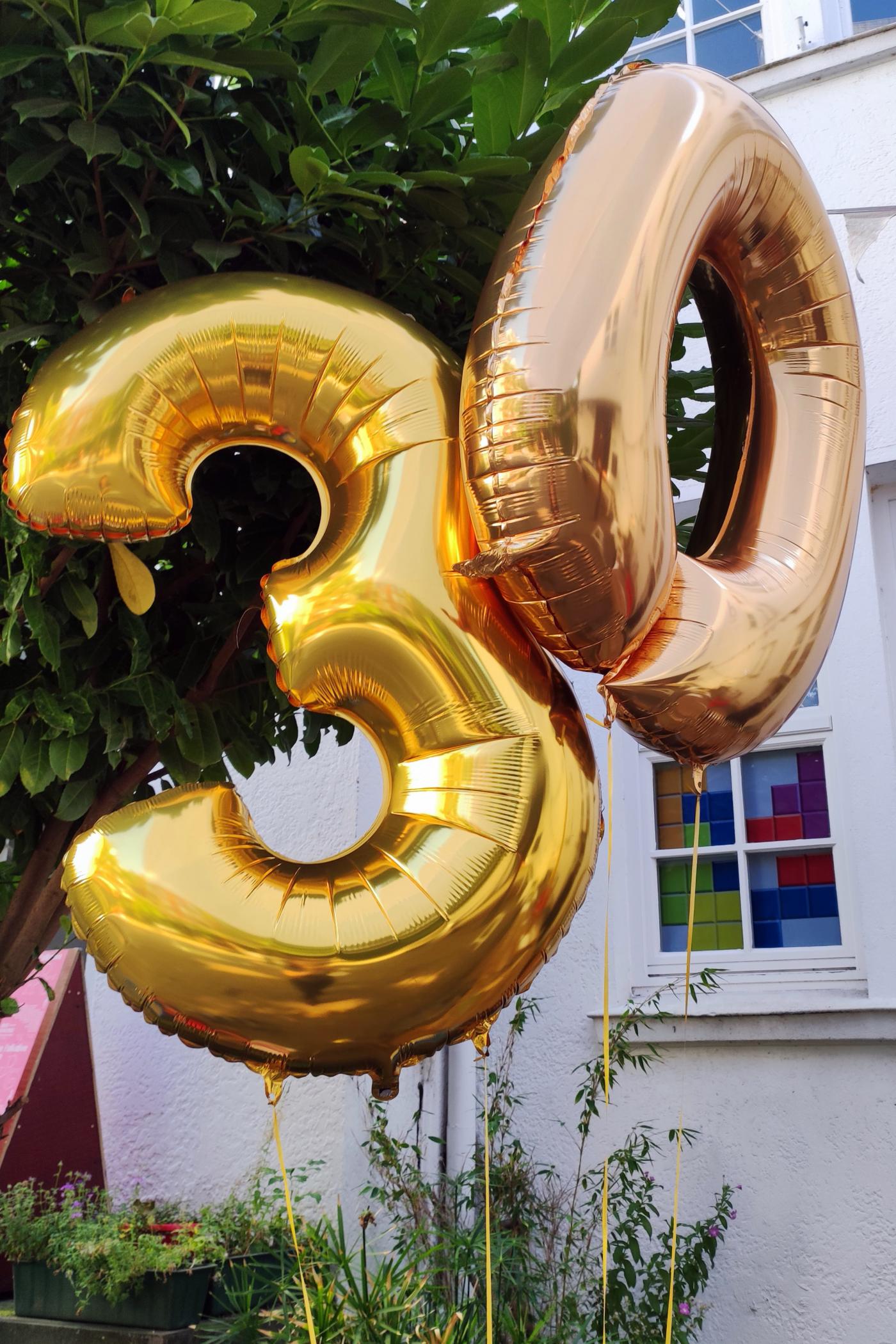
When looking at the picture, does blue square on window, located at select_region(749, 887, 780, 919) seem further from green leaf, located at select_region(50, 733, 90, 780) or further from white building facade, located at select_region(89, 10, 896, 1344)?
green leaf, located at select_region(50, 733, 90, 780)

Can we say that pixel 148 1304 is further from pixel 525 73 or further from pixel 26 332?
pixel 525 73

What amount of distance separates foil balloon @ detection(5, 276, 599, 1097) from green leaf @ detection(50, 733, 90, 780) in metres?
0.25

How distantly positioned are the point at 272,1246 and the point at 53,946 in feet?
3.21

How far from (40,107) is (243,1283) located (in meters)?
2.14

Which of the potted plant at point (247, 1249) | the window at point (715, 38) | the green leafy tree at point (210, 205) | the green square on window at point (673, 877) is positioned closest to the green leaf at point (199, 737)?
the green leafy tree at point (210, 205)

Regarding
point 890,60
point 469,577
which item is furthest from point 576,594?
point 890,60

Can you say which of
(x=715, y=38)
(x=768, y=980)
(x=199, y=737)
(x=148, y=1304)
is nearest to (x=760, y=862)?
(x=768, y=980)

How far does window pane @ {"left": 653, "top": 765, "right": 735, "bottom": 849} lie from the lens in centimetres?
266

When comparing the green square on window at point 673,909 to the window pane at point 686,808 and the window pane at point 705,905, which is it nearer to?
the window pane at point 705,905

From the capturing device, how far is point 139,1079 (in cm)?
275

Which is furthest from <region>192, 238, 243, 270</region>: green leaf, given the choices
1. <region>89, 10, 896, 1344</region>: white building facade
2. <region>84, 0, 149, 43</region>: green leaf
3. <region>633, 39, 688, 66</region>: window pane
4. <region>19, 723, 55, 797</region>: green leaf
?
<region>633, 39, 688, 66</region>: window pane

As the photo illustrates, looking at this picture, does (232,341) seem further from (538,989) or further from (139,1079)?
(139,1079)

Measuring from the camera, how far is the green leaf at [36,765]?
775 millimetres

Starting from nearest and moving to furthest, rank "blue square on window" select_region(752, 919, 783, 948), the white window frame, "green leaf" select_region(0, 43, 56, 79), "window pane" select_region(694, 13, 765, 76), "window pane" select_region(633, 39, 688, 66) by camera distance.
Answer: "green leaf" select_region(0, 43, 56, 79) < the white window frame < "blue square on window" select_region(752, 919, 783, 948) < "window pane" select_region(694, 13, 765, 76) < "window pane" select_region(633, 39, 688, 66)
